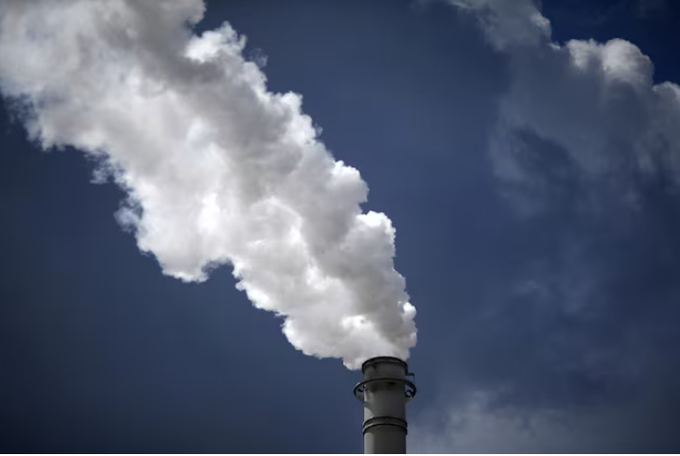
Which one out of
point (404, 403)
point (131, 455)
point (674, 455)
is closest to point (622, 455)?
point (674, 455)

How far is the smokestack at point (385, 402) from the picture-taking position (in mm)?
17672

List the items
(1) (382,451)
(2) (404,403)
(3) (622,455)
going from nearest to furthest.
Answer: (3) (622,455) < (1) (382,451) < (2) (404,403)

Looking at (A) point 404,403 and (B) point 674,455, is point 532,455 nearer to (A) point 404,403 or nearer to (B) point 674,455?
(B) point 674,455

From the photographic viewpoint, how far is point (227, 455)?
12.6 meters

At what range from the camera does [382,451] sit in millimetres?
17484

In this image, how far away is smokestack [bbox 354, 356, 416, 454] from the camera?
58.0ft

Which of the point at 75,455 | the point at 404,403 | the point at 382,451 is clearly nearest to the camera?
the point at 75,455

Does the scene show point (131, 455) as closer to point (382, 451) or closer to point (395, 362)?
point (382, 451)

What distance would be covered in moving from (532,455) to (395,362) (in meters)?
6.34

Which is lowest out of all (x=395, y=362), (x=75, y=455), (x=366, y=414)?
(x=75, y=455)

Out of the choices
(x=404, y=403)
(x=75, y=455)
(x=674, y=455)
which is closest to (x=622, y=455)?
(x=674, y=455)

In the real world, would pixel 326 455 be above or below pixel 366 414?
below

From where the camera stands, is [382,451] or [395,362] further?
[395,362]

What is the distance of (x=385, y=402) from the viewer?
18297mm
